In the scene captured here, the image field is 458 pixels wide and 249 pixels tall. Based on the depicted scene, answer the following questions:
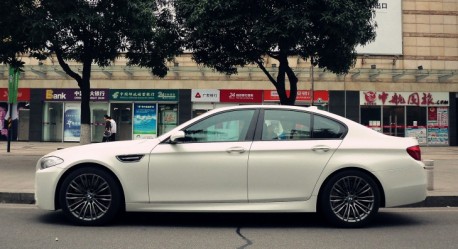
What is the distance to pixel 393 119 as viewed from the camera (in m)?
26.0

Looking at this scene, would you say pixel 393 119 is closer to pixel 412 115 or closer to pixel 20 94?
pixel 412 115

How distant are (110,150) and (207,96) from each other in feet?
66.4

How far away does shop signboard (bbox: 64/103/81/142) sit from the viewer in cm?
2584

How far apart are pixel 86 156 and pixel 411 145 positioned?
13.4 ft

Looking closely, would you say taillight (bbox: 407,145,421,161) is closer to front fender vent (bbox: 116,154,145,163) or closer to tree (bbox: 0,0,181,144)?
front fender vent (bbox: 116,154,145,163)

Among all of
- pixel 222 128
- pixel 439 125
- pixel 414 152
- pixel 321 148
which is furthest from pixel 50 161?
pixel 439 125

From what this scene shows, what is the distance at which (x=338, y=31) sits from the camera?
1126 cm

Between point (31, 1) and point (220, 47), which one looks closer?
point (31, 1)

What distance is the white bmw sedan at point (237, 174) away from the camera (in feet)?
17.4

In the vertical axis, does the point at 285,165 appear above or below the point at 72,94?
below

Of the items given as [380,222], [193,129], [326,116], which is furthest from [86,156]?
[380,222]

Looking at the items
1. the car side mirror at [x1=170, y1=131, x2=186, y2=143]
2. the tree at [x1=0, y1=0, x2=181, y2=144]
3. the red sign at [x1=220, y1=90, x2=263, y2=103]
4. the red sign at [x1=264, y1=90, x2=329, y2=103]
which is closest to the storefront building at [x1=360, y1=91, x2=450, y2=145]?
the red sign at [x1=264, y1=90, x2=329, y2=103]

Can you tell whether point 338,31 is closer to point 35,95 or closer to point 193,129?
point 193,129

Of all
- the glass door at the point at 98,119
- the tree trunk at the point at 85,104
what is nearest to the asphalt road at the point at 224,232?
the tree trunk at the point at 85,104
